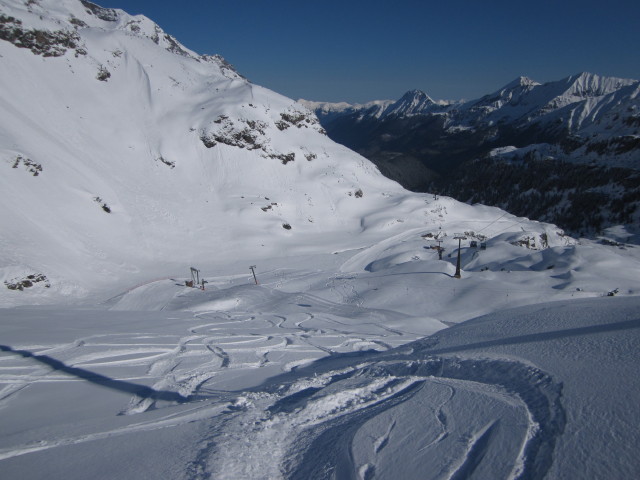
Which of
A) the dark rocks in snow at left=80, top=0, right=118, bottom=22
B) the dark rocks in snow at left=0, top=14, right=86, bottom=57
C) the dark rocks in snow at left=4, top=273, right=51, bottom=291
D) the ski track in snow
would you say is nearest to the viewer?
the ski track in snow

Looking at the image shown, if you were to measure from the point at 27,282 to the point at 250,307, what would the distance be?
15.1 meters

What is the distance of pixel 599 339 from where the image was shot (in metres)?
4.63

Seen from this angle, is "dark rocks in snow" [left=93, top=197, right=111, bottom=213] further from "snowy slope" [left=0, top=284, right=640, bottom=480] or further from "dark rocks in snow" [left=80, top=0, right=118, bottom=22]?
"dark rocks in snow" [left=80, top=0, right=118, bottom=22]

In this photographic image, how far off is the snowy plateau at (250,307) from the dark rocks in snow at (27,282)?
0.10 meters

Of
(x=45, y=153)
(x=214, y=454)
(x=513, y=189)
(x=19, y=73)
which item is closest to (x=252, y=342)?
(x=214, y=454)

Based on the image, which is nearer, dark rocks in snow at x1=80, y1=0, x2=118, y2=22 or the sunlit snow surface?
the sunlit snow surface

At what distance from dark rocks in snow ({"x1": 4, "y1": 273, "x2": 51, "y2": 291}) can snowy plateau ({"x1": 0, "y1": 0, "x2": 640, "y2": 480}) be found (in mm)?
96

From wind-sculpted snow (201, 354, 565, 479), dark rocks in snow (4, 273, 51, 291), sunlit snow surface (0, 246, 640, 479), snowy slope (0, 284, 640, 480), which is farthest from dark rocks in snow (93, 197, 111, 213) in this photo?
wind-sculpted snow (201, 354, 565, 479)

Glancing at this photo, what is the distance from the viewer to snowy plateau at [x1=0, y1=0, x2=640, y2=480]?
3.34 m

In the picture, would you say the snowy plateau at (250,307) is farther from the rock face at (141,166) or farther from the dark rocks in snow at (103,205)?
the rock face at (141,166)

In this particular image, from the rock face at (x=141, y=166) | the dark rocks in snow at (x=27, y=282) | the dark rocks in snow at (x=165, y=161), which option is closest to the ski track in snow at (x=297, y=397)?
the dark rocks in snow at (x=27, y=282)

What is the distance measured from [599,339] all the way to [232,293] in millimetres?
15251

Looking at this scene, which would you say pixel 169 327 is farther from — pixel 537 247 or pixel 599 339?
pixel 537 247

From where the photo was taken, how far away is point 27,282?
21984 millimetres
